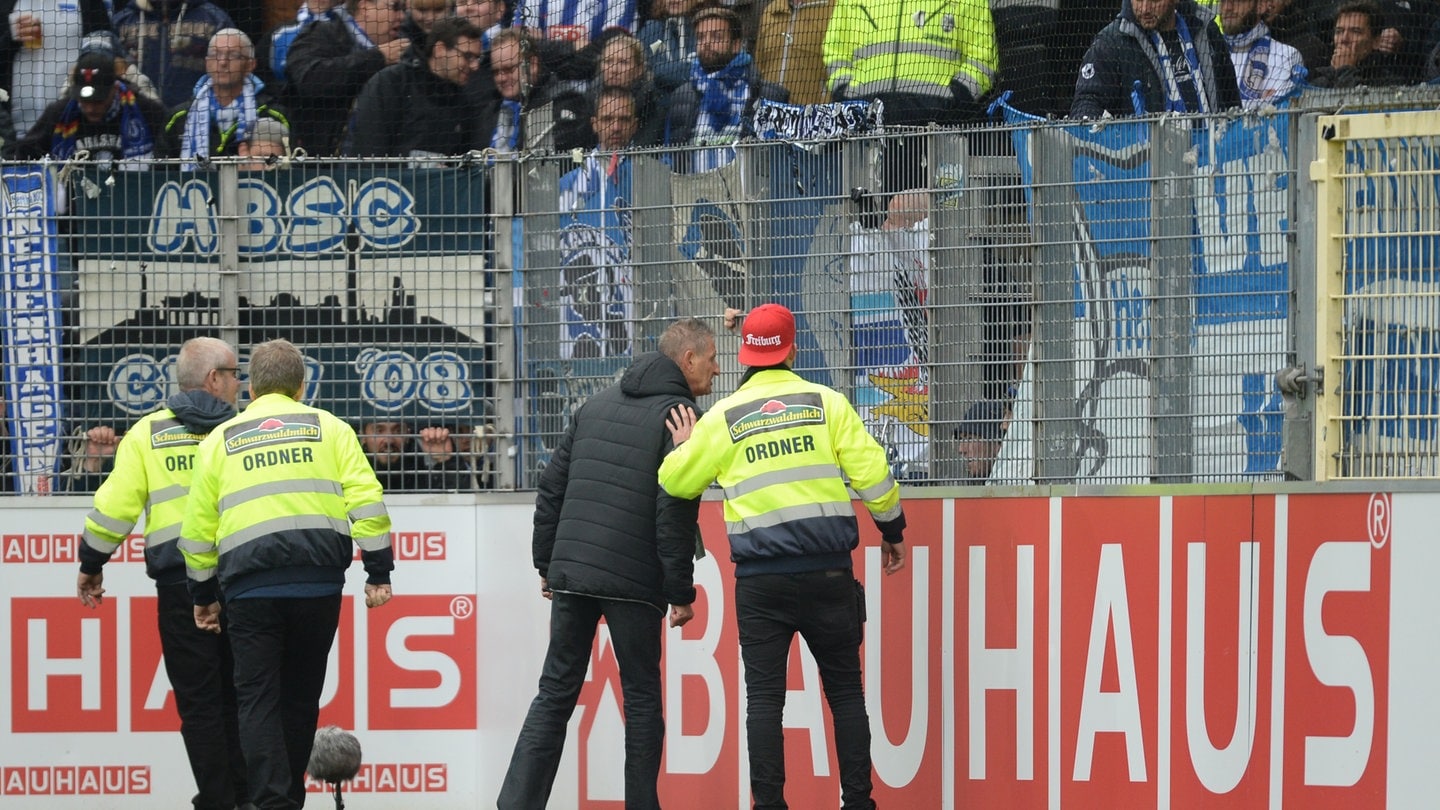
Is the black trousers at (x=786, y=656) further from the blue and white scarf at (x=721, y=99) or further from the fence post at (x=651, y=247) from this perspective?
the blue and white scarf at (x=721, y=99)

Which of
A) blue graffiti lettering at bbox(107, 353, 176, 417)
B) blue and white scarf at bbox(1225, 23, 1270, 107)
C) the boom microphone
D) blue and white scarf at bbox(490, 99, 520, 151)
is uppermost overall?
blue and white scarf at bbox(1225, 23, 1270, 107)

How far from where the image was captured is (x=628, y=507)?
6.79 meters

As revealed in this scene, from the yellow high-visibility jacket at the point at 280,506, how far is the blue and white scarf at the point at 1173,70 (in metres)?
4.24

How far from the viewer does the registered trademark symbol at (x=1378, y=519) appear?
6.38 metres

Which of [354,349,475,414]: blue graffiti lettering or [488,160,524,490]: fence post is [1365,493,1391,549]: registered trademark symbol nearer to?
[488,160,524,490]: fence post

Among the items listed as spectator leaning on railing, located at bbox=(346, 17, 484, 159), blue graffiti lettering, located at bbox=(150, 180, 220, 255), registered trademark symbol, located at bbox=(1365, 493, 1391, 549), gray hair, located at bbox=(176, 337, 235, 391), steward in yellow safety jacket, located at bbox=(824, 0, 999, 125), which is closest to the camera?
registered trademark symbol, located at bbox=(1365, 493, 1391, 549)

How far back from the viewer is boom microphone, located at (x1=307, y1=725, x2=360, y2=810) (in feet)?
23.4

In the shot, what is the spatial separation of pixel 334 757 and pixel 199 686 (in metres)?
0.68

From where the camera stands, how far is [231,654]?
738 centimetres

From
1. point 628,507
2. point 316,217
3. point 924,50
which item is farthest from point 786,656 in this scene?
point 924,50

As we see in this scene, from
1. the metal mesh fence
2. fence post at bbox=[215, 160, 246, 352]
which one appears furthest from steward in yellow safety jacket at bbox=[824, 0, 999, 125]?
fence post at bbox=[215, 160, 246, 352]

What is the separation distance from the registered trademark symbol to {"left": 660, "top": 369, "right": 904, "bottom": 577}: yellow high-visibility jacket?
1768 millimetres

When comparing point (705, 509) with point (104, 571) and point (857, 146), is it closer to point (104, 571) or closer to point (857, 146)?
point (857, 146)

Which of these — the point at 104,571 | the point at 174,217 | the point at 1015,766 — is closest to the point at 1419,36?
the point at 1015,766
